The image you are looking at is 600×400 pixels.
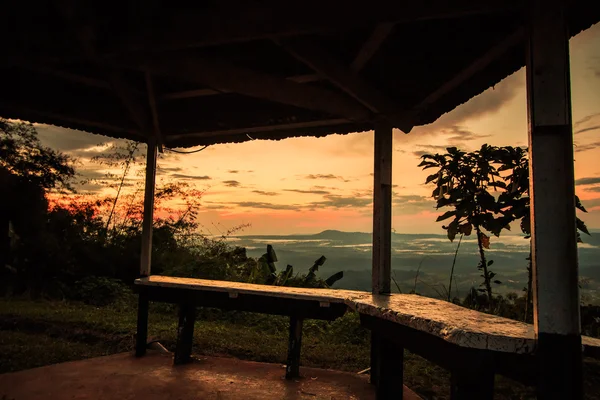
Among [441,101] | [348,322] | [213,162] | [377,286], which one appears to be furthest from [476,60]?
[213,162]

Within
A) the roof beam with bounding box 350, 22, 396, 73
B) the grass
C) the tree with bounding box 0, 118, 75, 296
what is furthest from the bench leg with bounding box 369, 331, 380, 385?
the tree with bounding box 0, 118, 75, 296

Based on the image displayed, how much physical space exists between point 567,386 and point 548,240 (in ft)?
2.03

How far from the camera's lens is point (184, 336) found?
196 inches

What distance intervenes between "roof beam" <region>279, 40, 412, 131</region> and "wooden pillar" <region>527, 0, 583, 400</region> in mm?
1696

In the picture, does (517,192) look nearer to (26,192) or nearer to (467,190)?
(467,190)

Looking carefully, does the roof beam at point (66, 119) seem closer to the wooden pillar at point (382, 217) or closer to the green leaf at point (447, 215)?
the wooden pillar at point (382, 217)

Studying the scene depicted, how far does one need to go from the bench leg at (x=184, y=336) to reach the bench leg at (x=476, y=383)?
3.49 meters

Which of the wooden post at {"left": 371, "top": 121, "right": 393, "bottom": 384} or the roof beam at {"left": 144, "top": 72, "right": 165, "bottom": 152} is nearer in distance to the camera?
the wooden post at {"left": 371, "top": 121, "right": 393, "bottom": 384}

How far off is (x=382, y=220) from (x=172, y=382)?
2520 mm

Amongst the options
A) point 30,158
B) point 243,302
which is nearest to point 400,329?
point 243,302

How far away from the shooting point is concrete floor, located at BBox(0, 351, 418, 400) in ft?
12.9

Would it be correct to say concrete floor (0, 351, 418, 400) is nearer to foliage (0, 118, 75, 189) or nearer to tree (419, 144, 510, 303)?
tree (419, 144, 510, 303)

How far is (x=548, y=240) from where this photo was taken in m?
1.99

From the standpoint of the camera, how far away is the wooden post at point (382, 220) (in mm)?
4309
